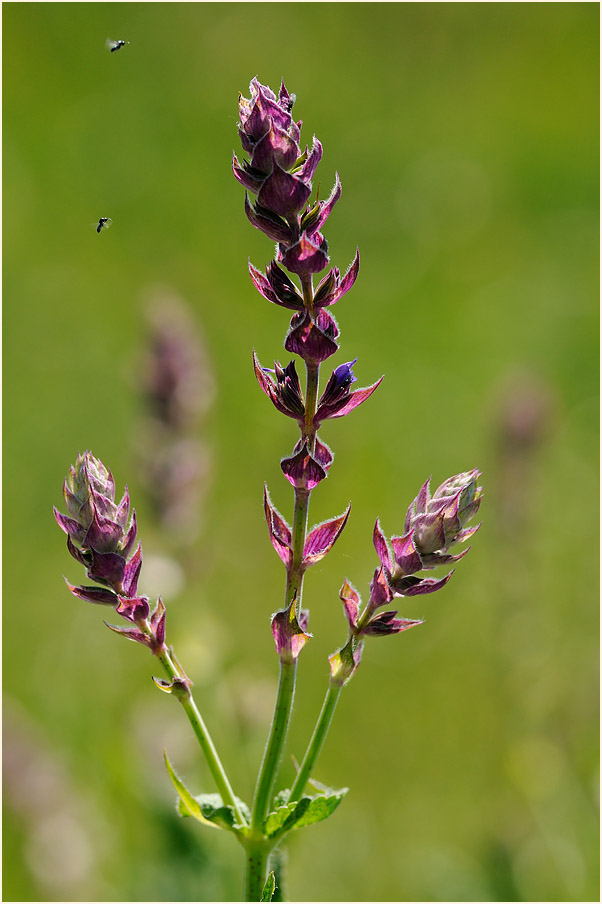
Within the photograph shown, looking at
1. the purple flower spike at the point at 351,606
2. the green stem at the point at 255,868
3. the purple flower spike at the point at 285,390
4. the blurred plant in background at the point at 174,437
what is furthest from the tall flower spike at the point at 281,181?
the blurred plant in background at the point at 174,437

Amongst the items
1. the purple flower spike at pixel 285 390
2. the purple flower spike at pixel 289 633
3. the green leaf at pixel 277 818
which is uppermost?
the purple flower spike at pixel 285 390

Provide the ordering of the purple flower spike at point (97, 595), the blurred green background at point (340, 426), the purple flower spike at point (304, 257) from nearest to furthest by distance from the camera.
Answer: the purple flower spike at point (304, 257) → the purple flower spike at point (97, 595) → the blurred green background at point (340, 426)

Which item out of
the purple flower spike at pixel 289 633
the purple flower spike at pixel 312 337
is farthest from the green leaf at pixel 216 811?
the purple flower spike at pixel 312 337

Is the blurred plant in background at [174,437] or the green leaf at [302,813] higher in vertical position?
the blurred plant in background at [174,437]

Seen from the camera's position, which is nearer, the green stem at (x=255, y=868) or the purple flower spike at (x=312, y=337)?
the purple flower spike at (x=312, y=337)

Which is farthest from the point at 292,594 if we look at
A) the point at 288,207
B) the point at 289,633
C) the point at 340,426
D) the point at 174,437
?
the point at 340,426

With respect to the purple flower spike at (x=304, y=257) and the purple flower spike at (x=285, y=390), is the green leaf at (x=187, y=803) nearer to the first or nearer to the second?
the purple flower spike at (x=285, y=390)

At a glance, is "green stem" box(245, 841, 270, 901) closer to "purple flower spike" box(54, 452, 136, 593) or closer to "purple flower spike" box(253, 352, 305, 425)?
"purple flower spike" box(54, 452, 136, 593)

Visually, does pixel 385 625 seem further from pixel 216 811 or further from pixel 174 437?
pixel 174 437

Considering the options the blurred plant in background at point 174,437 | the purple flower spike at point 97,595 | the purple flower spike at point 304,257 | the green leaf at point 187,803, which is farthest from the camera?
the blurred plant in background at point 174,437

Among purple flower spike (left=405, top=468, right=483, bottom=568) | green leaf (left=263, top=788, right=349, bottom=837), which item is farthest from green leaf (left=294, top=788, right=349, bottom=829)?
purple flower spike (left=405, top=468, right=483, bottom=568)
